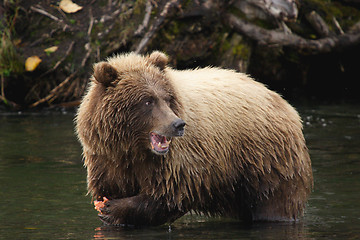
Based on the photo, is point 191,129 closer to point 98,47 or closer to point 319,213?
point 319,213

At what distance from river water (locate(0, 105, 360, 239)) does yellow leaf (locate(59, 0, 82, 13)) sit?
130 inches

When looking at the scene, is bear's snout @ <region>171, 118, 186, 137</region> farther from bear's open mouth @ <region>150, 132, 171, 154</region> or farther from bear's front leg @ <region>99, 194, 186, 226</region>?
bear's front leg @ <region>99, 194, 186, 226</region>

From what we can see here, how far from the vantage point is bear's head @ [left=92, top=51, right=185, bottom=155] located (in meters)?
6.29

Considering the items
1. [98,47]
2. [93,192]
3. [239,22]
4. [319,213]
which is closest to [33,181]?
[93,192]

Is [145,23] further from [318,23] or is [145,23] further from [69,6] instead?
[318,23]

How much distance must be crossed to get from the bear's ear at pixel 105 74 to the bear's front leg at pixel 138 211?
121 cm

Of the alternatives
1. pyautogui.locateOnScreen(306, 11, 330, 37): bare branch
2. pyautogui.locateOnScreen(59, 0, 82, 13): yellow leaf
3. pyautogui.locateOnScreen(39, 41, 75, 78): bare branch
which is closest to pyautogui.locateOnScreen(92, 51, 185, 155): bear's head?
pyautogui.locateOnScreen(39, 41, 75, 78): bare branch

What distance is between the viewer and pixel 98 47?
15469mm

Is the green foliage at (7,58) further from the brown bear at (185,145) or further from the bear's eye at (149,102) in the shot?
the bear's eye at (149,102)

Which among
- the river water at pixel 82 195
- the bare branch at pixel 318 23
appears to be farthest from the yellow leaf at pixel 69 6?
the bare branch at pixel 318 23

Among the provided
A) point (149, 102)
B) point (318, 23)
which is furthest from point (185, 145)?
point (318, 23)

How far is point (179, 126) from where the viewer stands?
600 centimetres

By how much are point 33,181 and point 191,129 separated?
3474 millimetres

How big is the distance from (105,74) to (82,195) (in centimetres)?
266
